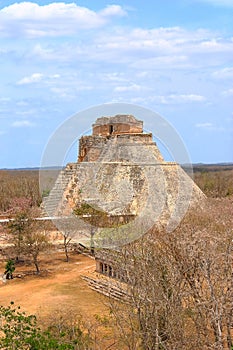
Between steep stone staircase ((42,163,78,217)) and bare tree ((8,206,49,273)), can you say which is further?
steep stone staircase ((42,163,78,217))

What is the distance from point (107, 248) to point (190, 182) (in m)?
14.1

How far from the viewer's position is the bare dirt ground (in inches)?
635

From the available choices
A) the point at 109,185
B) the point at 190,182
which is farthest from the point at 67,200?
the point at 190,182

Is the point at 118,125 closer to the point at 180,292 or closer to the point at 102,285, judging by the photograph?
the point at 102,285

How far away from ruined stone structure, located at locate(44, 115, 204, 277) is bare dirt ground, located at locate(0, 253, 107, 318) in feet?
6.56

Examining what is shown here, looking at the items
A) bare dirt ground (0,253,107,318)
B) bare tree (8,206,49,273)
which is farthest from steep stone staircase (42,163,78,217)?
bare tree (8,206,49,273)

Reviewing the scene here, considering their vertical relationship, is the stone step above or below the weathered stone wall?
below

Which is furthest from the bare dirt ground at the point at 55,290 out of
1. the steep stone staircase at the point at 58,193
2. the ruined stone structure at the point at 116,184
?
the steep stone staircase at the point at 58,193

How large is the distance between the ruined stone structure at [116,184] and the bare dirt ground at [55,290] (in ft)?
6.56

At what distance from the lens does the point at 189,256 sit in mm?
Result: 11078

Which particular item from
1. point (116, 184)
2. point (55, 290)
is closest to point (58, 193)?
point (116, 184)

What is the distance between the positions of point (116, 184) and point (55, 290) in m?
11.7

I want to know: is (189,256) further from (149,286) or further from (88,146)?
(88,146)

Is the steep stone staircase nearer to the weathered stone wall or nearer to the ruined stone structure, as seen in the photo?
the ruined stone structure
